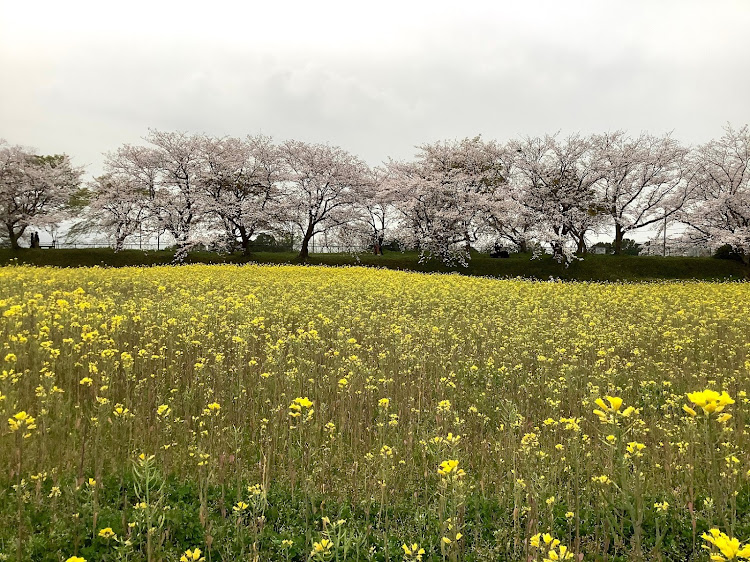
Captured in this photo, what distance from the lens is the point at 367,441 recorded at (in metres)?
5.17

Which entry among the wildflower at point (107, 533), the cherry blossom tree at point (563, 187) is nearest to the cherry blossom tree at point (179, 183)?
the cherry blossom tree at point (563, 187)

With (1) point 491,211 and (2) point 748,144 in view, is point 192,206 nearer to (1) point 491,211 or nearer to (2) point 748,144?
(1) point 491,211

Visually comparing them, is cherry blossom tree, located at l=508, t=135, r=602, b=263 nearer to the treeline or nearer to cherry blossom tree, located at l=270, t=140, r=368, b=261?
the treeline

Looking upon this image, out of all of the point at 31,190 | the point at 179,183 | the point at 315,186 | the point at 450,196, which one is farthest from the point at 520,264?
the point at 31,190

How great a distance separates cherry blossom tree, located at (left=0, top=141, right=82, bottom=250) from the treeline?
19cm

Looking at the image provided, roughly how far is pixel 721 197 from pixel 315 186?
32.8m

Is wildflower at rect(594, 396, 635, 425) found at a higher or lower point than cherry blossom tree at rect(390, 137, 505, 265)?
lower

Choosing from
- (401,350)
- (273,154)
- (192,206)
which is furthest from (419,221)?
(401,350)

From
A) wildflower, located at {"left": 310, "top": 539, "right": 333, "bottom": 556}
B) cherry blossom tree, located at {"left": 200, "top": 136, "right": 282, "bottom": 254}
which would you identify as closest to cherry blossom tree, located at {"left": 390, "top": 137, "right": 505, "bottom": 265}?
cherry blossom tree, located at {"left": 200, "top": 136, "right": 282, "bottom": 254}

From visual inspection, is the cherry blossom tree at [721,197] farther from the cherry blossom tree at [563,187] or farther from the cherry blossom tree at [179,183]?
the cherry blossom tree at [179,183]

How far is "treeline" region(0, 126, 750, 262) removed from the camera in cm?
3944

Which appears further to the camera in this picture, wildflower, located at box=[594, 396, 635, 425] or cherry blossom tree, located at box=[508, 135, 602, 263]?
cherry blossom tree, located at box=[508, 135, 602, 263]

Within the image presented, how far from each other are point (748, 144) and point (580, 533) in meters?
47.2

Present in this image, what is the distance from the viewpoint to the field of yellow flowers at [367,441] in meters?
3.24
